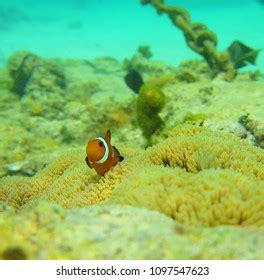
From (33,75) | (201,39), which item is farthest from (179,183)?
(33,75)

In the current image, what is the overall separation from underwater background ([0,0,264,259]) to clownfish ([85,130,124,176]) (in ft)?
0.25

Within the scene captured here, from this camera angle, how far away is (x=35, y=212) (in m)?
2.05

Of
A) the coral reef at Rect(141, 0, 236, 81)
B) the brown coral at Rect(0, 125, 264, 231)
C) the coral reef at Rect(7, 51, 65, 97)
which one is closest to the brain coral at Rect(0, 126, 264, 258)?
the brown coral at Rect(0, 125, 264, 231)

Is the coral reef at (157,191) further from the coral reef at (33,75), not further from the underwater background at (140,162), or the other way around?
the coral reef at (33,75)

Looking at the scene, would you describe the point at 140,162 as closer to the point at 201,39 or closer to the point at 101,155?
the point at 101,155

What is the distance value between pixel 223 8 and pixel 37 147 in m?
44.1

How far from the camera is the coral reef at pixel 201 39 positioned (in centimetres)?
861

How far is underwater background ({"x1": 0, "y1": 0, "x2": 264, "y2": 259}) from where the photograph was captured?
73.7 inches

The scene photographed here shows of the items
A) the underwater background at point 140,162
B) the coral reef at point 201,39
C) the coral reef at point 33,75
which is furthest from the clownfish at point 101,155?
the coral reef at point 33,75

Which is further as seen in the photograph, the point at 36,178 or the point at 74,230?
the point at 36,178

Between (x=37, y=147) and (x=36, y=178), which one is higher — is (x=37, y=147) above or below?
above

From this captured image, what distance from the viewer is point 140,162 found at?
3.34 metres

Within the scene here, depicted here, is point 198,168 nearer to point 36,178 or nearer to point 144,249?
point 144,249
